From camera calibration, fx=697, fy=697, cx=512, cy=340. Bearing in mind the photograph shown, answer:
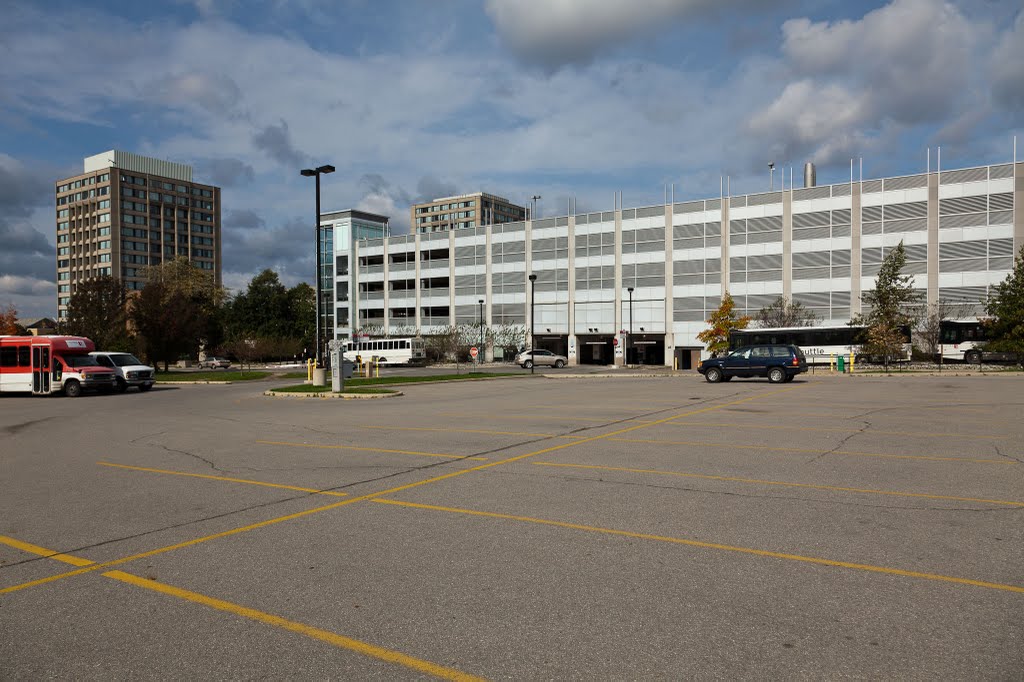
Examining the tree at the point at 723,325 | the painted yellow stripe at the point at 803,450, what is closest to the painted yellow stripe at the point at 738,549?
the painted yellow stripe at the point at 803,450

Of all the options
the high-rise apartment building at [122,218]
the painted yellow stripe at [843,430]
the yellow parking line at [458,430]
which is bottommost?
the yellow parking line at [458,430]

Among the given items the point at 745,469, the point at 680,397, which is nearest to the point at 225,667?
the point at 745,469

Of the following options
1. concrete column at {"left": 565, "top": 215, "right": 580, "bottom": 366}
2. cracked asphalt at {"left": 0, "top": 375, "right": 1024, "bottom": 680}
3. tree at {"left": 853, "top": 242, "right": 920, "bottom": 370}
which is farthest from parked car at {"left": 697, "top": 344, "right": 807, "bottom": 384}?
concrete column at {"left": 565, "top": 215, "right": 580, "bottom": 366}

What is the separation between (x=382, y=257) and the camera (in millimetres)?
97375

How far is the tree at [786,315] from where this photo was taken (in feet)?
209

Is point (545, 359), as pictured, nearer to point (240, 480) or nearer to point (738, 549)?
point (240, 480)

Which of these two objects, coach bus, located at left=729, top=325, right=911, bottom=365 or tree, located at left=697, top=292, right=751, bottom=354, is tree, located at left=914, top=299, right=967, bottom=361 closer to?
coach bus, located at left=729, top=325, right=911, bottom=365

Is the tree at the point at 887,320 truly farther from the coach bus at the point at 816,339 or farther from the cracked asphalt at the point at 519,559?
the cracked asphalt at the point at 519,559

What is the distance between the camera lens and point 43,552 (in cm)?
592

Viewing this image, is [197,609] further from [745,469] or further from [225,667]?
[745,469]

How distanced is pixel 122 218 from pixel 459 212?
7256 centimetres

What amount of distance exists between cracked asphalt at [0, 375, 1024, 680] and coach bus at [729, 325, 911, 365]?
153 feet

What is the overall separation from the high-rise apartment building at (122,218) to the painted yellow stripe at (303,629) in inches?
6380

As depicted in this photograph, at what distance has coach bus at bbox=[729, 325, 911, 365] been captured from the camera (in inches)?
2154
